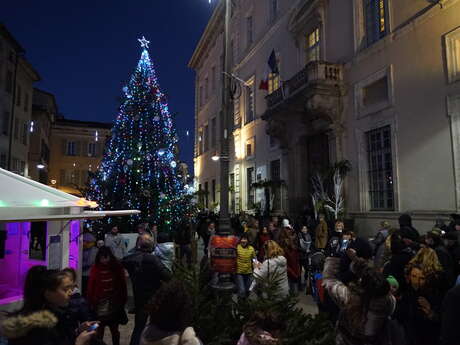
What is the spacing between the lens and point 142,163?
1314 centimetres

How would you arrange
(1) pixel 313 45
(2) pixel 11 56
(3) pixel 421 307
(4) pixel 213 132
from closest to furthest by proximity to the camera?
(3) pixel 421 307, (1) pixel 313 45, (2) pixel 11 56, (4) pixel 213 132

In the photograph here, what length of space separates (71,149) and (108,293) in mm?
49269

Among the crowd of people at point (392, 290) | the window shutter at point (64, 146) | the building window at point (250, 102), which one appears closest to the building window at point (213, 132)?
the building window at point (250, 102)

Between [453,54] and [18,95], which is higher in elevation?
[18,95]

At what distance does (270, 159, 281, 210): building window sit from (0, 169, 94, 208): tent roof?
15.3 metres

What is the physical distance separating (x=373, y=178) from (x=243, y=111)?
14300 millimetres

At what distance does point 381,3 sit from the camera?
1377cm

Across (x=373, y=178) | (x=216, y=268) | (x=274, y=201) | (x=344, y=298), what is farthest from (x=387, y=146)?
(x=344, y=298)

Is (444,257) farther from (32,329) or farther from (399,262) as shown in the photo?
(32,329)

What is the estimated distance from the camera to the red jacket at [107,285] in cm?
477

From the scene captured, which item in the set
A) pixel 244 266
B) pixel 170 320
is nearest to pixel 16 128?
pixel 244 266

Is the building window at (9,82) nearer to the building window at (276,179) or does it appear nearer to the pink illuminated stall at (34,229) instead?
the building window at (276,179)

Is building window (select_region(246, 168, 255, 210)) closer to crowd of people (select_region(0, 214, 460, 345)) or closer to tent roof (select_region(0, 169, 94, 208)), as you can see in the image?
crowd of people (select_region(0, 214, 460, 345))

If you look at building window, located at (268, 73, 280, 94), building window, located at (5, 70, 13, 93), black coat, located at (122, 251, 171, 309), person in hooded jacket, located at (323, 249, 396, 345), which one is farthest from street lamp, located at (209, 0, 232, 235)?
building window, located at (5, 70, 13, 93)
